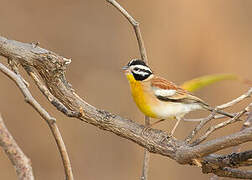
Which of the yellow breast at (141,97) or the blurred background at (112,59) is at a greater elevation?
the blurred background at (112,59)

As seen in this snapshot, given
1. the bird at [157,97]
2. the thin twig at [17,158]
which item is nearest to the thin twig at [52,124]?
the thin twig at [17,158]

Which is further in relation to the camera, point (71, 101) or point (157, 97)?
point (157, 97)

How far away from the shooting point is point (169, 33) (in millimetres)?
8039

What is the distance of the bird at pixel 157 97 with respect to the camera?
4.17 m

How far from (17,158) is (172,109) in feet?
8.31

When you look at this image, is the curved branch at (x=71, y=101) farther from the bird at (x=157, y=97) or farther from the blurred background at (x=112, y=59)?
the blurred background at (x=112, y=59)

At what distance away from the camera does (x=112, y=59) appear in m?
7.88

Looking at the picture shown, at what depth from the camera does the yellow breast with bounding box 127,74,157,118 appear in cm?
414

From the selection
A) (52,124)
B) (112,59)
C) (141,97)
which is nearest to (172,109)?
(141,97)

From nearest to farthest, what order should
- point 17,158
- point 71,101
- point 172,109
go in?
1. point 17,158
2. point 71,101
3. point 172,109

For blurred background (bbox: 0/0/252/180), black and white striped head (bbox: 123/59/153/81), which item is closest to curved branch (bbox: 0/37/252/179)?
black and white striped head (bbox: 123/59/153/81)

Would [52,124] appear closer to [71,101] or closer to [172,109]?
[71,101]

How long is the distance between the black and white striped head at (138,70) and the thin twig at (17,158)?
237 cm

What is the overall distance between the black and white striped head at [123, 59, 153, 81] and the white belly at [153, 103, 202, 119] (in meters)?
0.34
